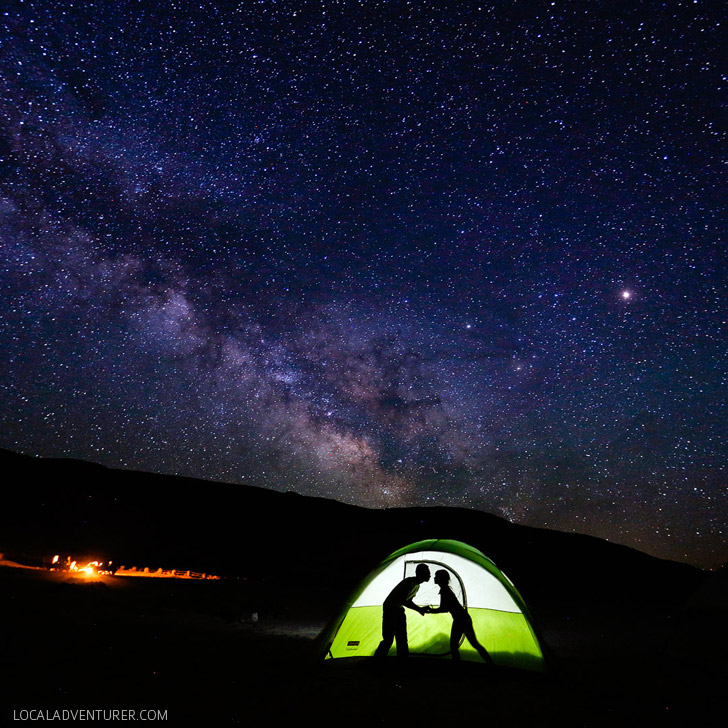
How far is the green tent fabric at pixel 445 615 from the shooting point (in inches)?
283

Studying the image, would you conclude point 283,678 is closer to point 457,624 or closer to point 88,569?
point 457,624

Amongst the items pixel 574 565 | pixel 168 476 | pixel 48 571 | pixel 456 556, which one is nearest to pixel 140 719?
pixel 456 556

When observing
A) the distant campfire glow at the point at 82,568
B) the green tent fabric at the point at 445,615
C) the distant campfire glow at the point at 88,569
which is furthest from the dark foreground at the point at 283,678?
the distant campfire glow at the point at 88,569

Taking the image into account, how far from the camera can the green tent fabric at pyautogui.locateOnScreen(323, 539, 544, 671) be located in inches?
283

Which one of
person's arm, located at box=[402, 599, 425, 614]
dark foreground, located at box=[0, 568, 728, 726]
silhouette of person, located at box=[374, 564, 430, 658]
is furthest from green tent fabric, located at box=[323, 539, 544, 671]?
person's arm, located at box=[402, 599, 425, 614]

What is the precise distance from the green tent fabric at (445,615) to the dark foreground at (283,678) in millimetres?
381

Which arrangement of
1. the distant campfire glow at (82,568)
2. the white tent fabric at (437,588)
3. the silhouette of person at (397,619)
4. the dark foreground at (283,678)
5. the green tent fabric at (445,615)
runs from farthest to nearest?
the distant campfire glow at (82,568) < the white tent fabric at (437,588) < the green tent fabric at (445,615) < the silhouette of person at (397,619) < the dark foreground at (283,678)

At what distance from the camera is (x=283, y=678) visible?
6.16m

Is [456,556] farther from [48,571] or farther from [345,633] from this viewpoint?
[48,571]

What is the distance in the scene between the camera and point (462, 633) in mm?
6805

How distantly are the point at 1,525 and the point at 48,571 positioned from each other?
18602mm

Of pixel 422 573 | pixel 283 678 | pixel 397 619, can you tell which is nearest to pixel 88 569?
pixel 283 678

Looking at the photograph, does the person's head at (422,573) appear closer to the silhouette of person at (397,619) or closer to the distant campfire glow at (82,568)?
the silhouette of person at (397,619)

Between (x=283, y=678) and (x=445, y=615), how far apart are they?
302 cm
